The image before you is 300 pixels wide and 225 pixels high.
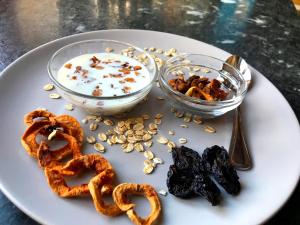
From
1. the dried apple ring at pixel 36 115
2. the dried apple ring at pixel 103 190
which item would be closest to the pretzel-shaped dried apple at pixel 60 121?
the dried apple ring at pixel 36 115

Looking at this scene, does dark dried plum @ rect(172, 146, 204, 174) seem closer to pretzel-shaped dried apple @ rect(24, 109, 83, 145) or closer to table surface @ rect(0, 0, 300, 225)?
pretzel-shaped dried apple @ rect(24, 109, 83, 145)

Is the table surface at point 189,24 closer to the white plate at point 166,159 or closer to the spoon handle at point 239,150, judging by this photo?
the white plate at point 166,159

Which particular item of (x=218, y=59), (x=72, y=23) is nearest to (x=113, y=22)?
(x=72, y=23)

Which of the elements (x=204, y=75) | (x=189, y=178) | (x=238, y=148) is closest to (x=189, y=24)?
(x=204, y=75)

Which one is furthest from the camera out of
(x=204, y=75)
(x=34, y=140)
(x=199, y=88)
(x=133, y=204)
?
(x=204, y=75)

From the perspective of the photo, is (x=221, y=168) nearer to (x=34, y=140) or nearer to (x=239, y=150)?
(x=239, y=150)

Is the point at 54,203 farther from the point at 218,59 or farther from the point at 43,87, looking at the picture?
the point at 218,59

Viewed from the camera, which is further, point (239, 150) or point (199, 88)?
point (199, 88)
